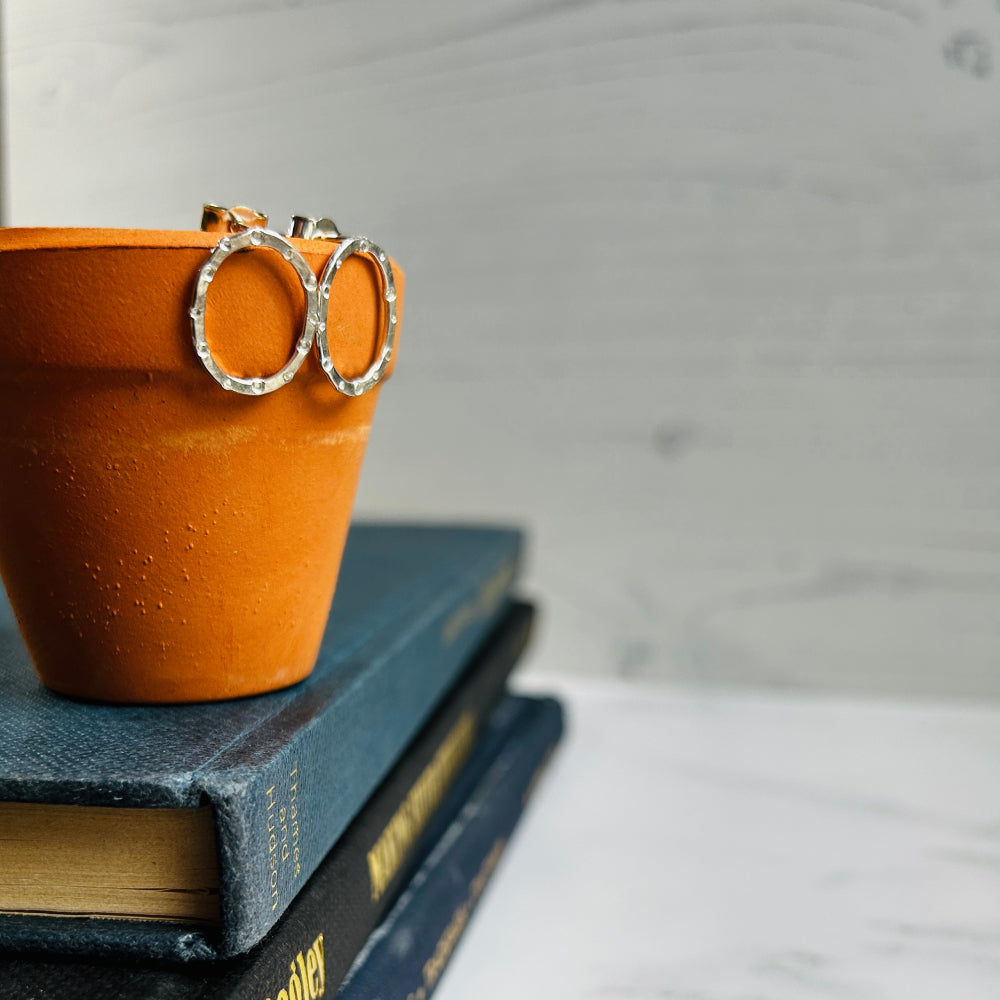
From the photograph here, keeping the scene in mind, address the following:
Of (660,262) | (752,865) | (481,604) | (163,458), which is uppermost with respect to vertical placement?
(660,262)

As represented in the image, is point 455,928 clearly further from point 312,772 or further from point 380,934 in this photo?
point 312,772

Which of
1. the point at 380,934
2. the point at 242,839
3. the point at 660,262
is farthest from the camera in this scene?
the point at 660,262

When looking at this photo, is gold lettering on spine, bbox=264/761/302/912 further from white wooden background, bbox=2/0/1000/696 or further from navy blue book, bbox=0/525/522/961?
white wooden background, bbox=2/0/1000/696

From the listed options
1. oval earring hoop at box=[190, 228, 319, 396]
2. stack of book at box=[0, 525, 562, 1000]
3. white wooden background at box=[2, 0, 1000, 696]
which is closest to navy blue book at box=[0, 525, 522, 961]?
stack of book at box=[0, 525, 562, 1000]

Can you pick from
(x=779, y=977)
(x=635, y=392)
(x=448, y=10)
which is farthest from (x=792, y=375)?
(x=779, y=977)

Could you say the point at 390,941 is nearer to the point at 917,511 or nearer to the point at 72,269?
the point at 72,269

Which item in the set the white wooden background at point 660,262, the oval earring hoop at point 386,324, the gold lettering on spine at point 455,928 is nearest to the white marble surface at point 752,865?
the gold lettering on spine at point 455,928

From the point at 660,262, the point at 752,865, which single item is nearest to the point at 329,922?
the point at 752,865

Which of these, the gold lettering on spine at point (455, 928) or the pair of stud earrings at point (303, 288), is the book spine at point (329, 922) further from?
the pair of stud earrings at point (303, 288)
